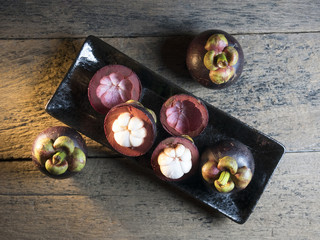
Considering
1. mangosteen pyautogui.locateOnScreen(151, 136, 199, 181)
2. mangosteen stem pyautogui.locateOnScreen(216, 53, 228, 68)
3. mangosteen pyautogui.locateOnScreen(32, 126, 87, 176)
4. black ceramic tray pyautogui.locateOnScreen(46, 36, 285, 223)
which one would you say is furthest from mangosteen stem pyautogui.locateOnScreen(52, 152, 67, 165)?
mangosteen stem pyautogui.locateOnScreen(216, 53, 228, 68)

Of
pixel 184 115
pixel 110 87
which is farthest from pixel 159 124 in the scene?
pixel 110 87

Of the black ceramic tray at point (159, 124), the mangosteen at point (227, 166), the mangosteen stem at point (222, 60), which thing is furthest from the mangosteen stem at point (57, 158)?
the mangosteen stem at point (222, 60)

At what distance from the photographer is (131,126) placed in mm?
1014

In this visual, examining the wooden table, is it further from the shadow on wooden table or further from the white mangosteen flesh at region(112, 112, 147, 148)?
the white mangosteen flesh at region(112, 112, 147, 148)

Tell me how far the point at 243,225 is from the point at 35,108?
32.5 inches

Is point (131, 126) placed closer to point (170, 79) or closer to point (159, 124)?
point (159, 124)

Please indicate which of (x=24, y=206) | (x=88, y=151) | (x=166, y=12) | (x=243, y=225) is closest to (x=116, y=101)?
(x=88, y=151)

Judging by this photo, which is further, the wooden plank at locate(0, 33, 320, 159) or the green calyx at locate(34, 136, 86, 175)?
the wooden plank at locate(0, 33, 320, 159)

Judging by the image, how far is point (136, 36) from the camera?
1.20m

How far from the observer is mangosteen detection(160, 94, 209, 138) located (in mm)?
1055

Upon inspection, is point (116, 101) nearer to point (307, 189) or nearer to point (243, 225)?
point (243, 225)

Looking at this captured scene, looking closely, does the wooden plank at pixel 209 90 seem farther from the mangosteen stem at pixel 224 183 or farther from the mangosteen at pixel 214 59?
the mangosteen stem at pixel 224 183

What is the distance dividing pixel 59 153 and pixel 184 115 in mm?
386

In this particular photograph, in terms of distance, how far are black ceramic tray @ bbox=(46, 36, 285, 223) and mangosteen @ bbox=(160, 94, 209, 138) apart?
48 millimetres
